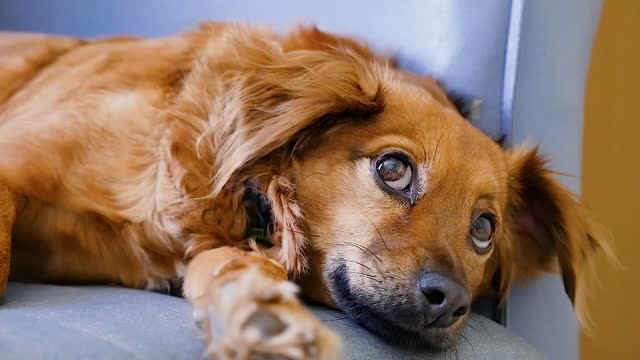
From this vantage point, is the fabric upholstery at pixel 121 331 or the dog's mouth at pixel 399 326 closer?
the fabric upholstery at pixel 121 331

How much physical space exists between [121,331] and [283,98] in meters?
0.50

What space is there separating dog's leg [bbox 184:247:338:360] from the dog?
8.4 inches

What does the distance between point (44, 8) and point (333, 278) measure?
57.5 inches

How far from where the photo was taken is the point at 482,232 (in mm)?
1278

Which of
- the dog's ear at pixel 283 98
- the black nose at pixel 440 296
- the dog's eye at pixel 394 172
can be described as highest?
the dog's ear at pixel 283 98

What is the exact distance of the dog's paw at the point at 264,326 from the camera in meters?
0.76

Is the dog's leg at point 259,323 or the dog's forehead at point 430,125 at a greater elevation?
the dog's forehead at point 430,125

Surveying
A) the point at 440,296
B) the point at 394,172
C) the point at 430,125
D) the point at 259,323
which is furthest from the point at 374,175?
the point at 259,323

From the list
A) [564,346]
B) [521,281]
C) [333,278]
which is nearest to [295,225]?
[333,278]

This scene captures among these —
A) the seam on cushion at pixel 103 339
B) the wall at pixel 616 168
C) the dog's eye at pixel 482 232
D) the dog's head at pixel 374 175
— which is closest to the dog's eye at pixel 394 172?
the dog's head at pixel 374 175

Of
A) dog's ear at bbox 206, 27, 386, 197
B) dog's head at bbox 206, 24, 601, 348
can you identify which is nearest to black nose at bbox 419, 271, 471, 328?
dog's head at bbox 206, 24, 601, 348

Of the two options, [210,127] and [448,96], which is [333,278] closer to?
[210,127]

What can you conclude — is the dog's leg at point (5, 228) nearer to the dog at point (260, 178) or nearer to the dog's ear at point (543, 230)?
the dog at point (260, 178)

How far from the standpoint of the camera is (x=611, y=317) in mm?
2131
